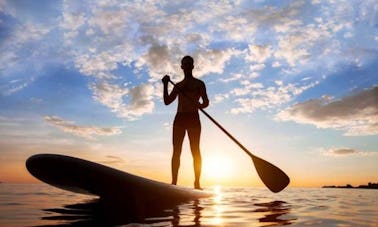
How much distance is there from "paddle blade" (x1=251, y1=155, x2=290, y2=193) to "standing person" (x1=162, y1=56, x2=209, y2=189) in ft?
4.37

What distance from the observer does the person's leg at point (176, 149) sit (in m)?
7.34

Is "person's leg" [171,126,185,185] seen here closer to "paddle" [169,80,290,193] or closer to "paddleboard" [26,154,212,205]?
"paddle" [169,80,290,193]

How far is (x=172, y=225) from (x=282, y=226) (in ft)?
3.51

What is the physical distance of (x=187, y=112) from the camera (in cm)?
753

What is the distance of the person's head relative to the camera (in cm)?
760

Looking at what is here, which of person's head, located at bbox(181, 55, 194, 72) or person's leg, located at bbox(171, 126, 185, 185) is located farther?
person's head, located at bbox(181, 55, 194, 72)

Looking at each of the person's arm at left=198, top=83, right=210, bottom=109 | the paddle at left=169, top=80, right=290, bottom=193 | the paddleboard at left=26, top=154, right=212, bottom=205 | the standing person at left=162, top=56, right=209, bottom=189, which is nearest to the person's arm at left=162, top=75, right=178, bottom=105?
the standing person at left=162, top=56, right=209, bottom=189

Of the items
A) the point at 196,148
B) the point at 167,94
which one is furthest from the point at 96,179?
the point at 167,94

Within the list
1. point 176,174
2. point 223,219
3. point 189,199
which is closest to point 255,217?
point 223,219

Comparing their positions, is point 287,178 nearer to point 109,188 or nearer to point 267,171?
point 267,171

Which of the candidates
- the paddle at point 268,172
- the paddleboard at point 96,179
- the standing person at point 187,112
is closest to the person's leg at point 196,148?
the standing person at point 187,112

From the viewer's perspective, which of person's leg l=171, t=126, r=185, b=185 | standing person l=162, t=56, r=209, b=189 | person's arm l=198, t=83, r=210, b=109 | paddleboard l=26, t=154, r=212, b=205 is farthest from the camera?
person's arm l=198, t=83, r=210, b=109

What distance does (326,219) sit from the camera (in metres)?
4.32

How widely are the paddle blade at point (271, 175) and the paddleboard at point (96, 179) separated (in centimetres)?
257
